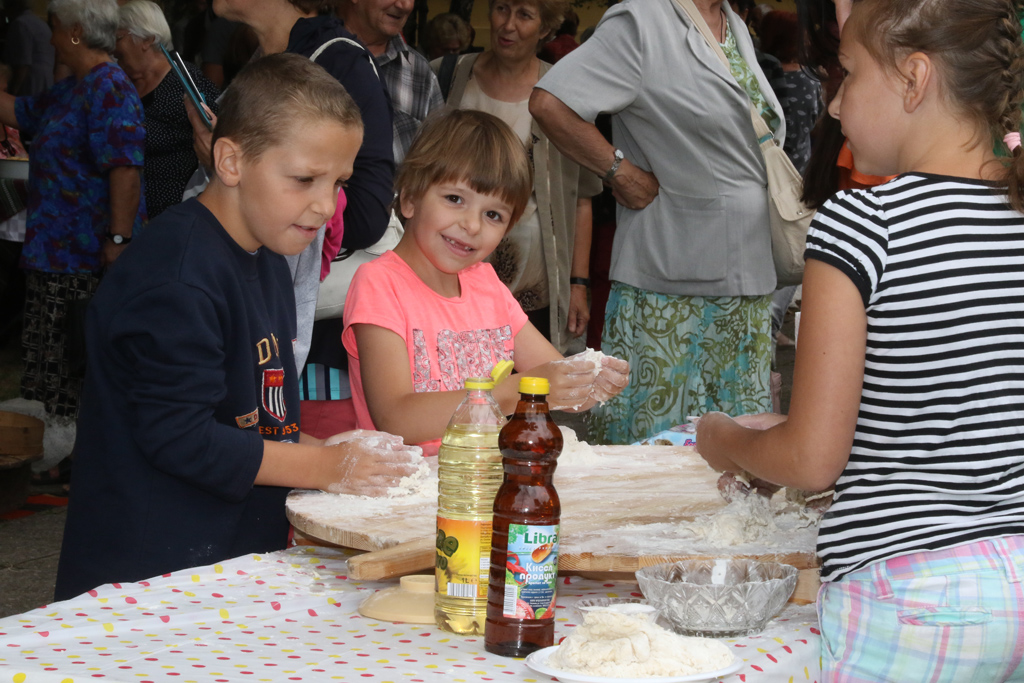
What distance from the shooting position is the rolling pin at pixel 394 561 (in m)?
1.66

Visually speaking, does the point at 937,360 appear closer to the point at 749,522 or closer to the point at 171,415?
the point at 749,522

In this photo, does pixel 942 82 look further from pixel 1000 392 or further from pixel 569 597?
pixel 569 597

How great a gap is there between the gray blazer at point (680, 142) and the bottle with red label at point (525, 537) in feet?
8.05

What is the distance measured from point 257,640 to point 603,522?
2.19 feet

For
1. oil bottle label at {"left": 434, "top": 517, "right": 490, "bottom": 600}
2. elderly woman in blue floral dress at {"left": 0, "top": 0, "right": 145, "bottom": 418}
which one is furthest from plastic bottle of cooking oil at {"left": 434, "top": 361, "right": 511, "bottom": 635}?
elderly woman in blue floral dress at {"left": 0, "top": 0, "right": 145, "bottom": 418}

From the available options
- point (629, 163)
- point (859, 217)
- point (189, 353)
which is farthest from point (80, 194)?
point (859, 217)

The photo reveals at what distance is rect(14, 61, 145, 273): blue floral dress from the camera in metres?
4.99

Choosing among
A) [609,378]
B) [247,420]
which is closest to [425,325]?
[609,378]

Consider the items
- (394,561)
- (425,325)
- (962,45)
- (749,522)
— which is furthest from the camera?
(425,325)

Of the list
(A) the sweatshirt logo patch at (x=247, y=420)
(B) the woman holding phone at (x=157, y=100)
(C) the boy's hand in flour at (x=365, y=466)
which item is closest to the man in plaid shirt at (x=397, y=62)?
(B) the woman holding phone at (x=157, y=100)

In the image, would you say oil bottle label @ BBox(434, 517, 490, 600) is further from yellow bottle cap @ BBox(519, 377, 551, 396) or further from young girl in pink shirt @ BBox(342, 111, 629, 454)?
young girl in pink shirt @ BBox(342, 111, 629, 454)

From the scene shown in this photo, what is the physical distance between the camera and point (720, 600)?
1548 millimetres

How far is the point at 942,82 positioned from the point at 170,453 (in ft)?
4.83

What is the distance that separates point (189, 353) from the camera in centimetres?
203
